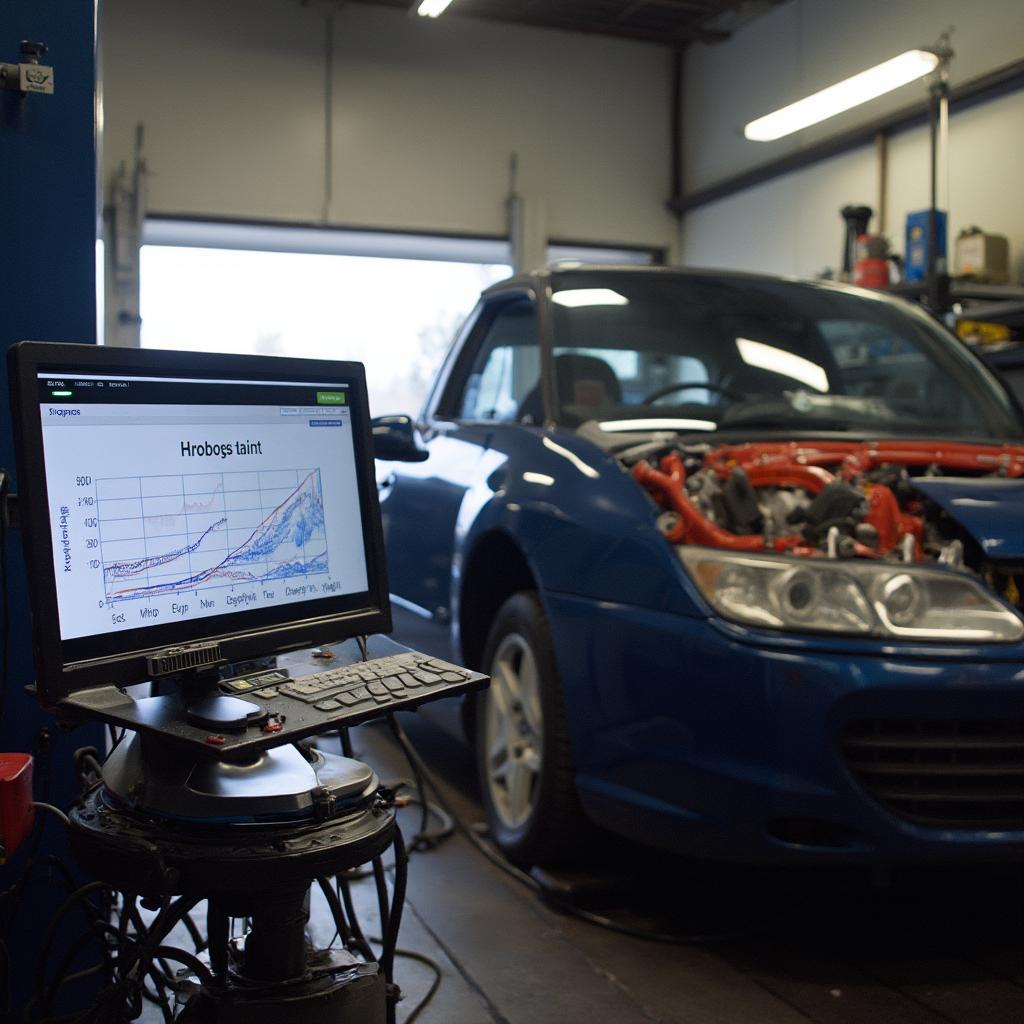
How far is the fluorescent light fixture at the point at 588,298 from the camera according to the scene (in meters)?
3.27

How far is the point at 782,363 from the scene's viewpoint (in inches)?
131

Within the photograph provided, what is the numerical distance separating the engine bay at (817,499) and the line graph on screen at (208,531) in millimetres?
955

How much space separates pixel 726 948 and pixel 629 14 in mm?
8876

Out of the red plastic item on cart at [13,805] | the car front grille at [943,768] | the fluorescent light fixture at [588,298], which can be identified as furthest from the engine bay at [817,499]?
the red plastic item on cart at [13,805]

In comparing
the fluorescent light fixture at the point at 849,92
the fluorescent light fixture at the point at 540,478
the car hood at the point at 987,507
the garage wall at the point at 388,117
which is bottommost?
the car hood at the point at 987,507

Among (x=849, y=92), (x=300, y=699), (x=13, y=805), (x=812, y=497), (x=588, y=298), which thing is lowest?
(x=13, y=805)

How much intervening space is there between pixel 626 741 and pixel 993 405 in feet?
5.06

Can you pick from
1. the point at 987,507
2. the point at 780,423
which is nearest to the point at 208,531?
the point at 987,507

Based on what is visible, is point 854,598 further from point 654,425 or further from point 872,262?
point 872,262

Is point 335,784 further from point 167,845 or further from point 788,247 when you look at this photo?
point 788,247

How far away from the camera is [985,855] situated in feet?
7.11

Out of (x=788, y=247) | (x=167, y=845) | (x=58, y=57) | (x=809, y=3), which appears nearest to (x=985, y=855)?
(x=167, y=845)

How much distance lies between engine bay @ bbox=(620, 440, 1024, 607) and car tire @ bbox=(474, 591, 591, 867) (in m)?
0.46

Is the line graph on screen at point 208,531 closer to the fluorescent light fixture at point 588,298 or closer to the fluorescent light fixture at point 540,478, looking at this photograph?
the fluorescent light fixture at point 540,478
